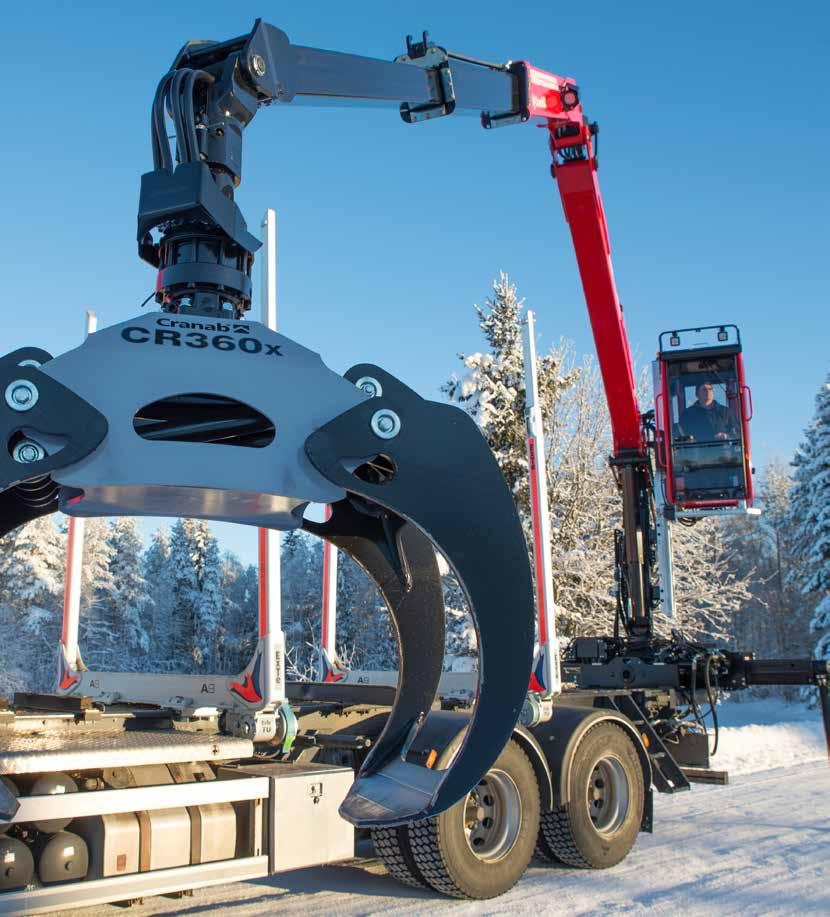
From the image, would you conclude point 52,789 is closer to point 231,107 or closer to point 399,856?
point 399,856

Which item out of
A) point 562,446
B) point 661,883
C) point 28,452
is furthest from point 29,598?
point 28,452

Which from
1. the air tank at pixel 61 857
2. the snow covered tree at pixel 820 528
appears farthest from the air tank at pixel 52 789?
the snow covered tree at pixel 820 528

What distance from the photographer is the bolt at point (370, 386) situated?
11.3ft

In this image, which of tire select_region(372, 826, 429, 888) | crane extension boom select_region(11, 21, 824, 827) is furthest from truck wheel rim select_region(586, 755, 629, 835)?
crane extension boom select_region(11, 21, 824, 827)

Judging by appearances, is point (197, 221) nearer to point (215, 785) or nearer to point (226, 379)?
point (226, 379)

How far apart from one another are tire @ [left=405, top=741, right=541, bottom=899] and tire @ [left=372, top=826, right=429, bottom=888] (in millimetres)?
52

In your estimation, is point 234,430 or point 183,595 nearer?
point 234,430

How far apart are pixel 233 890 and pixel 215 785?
2235 millimetres

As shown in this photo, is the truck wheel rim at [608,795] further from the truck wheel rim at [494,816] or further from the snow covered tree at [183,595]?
the snow covered tree at [183,595]

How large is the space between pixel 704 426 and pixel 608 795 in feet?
18.4

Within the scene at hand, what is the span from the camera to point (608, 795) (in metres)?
7.80

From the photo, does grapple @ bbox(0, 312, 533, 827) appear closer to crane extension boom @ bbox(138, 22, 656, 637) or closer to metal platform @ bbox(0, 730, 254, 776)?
crane extension boom @ bbox(138, 22, 656, 637)

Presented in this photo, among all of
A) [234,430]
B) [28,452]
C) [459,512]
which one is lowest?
[459,512]

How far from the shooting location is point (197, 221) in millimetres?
3898
